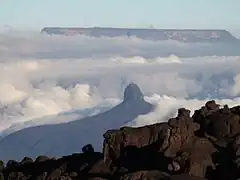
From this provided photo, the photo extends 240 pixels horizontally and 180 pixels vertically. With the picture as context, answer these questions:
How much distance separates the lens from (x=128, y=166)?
6706cm

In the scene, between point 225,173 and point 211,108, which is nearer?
point 225,173

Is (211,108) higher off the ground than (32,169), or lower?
higher

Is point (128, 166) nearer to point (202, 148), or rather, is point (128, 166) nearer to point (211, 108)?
point (202, 148)

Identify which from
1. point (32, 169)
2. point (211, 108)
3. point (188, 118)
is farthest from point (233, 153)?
point (32, 169)

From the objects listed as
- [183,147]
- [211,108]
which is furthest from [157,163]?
[211,108]

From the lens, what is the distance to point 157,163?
64812mm

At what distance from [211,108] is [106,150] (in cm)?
1170

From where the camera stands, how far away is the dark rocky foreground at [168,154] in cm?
6125

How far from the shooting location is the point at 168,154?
65.1 m

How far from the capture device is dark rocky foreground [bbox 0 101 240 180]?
6125 cm

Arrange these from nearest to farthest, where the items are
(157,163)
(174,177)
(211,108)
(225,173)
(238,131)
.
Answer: (174,177) < (225,173) < (157,163) < (238,131) < (211,108)

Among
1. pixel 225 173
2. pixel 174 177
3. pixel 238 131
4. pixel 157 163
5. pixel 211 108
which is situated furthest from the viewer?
pixel 211 108

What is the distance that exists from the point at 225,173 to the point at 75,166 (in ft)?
47.9

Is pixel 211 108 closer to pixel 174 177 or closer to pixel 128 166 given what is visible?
pixel 128 166
